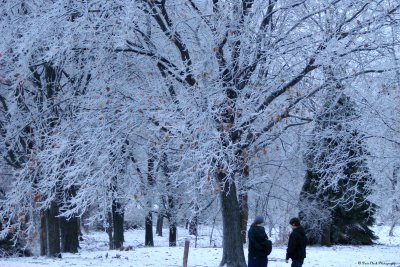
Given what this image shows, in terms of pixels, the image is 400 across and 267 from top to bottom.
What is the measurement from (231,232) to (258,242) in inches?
159

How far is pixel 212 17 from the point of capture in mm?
12852

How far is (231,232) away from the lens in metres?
14.5

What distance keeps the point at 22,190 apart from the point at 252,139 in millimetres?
6794

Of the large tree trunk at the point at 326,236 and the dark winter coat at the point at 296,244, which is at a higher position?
the dark winter coat at the point at 296,244

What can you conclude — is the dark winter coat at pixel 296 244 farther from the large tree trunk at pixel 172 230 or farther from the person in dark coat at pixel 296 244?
the large tree trunk at pixel 172 230

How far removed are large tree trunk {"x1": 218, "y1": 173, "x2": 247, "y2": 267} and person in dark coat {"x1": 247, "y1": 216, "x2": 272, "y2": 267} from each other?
3752 millimetres

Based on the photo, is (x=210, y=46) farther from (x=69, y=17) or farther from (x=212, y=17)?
(x=69, y=17)

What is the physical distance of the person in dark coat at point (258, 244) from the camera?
34.2ft

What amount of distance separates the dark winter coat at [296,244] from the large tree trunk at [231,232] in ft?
13.0

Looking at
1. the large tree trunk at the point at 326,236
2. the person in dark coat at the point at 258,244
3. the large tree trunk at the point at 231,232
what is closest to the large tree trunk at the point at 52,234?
the large tree trunk at the point at 231,232

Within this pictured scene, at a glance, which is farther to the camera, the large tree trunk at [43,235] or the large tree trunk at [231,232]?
the large tree trunk at [43,235]

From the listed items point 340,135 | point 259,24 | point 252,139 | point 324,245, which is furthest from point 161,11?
point 324,245

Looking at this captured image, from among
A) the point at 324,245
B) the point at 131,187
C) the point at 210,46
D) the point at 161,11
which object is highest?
the point at 161,11

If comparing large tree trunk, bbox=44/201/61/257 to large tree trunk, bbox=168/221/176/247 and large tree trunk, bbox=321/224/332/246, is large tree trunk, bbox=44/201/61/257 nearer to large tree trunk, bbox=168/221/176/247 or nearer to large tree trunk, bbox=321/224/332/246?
large tree trunk, bbox=168/221/176/247
